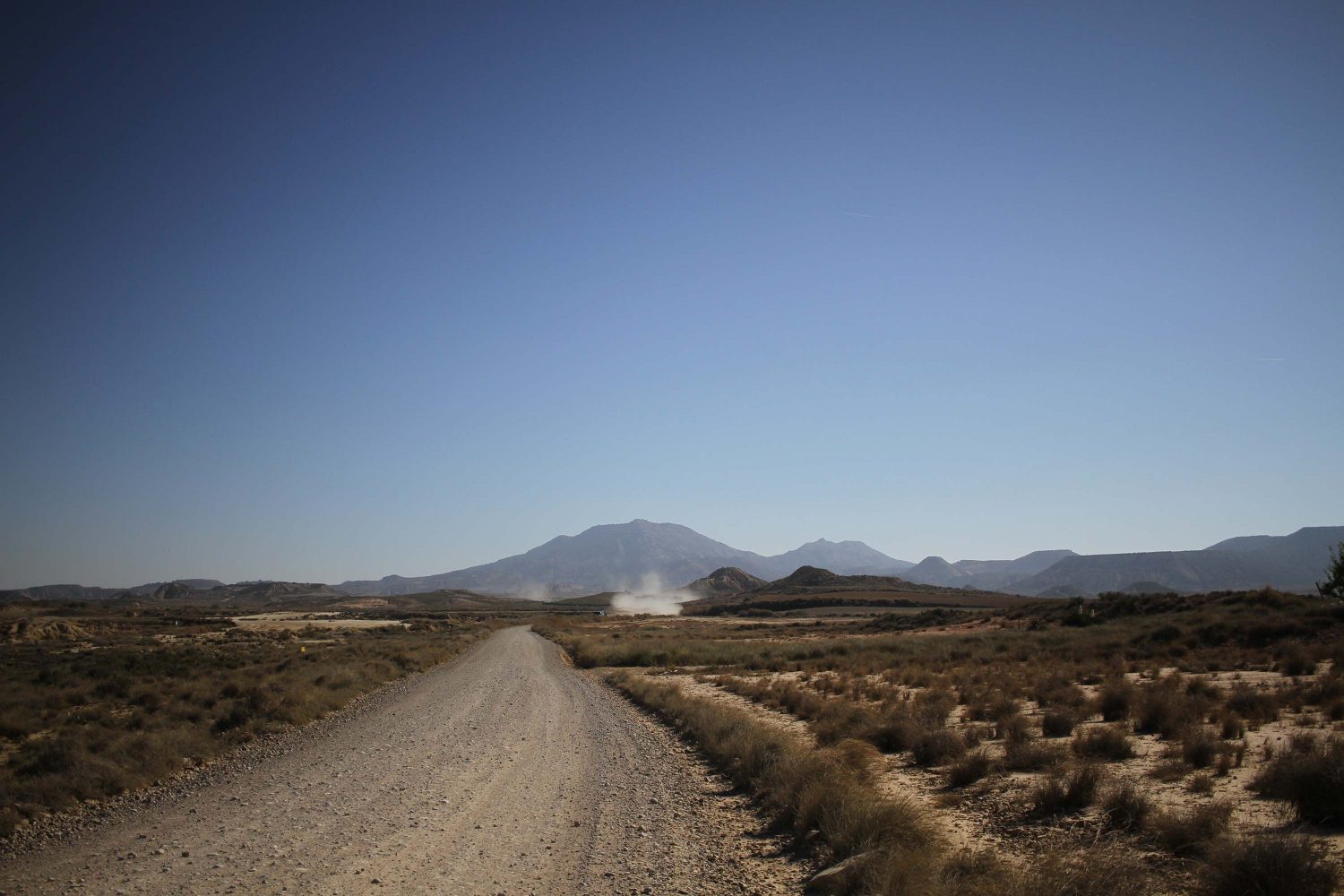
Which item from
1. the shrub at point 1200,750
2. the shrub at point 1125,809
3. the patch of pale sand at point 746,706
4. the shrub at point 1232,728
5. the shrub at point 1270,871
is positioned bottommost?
the patch of pale sand at point 746,706

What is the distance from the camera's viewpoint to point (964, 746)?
11773mm

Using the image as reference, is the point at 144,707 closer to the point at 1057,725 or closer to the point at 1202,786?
the point at 1057,725

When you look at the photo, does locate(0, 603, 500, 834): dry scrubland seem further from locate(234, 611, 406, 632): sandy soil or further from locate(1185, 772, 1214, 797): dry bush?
locate(234, 611, 406, 632): sandy soil

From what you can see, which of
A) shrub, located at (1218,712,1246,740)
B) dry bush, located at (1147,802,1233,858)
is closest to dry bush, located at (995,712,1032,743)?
shrub, located at (1218,712,1246,740)

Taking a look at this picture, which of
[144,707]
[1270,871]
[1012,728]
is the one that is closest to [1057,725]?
[1012,728]

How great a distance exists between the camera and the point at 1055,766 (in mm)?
9906

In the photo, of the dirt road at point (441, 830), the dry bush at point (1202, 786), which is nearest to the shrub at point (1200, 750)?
the dry bush at point (1202, 786)

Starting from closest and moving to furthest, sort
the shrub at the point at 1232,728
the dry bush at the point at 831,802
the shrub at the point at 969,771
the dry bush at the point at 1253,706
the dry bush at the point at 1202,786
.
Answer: the dry bush at the point at 831,802 → the dry bush at the point at 1202,786 → the shrub at the point at 969,771 → the shrub at the point at 1232,728 → the dry bush at the point at 1253,706

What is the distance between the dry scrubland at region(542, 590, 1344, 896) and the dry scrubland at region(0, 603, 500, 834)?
10161mm

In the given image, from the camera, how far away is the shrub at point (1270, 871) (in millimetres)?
5152

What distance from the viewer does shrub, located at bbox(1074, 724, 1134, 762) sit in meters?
10.9

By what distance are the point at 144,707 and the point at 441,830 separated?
1563cm

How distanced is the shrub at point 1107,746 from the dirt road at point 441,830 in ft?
19.5

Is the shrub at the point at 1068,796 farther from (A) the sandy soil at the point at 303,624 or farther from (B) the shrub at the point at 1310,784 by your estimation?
(A) the sandy soil at the point at 303,624
